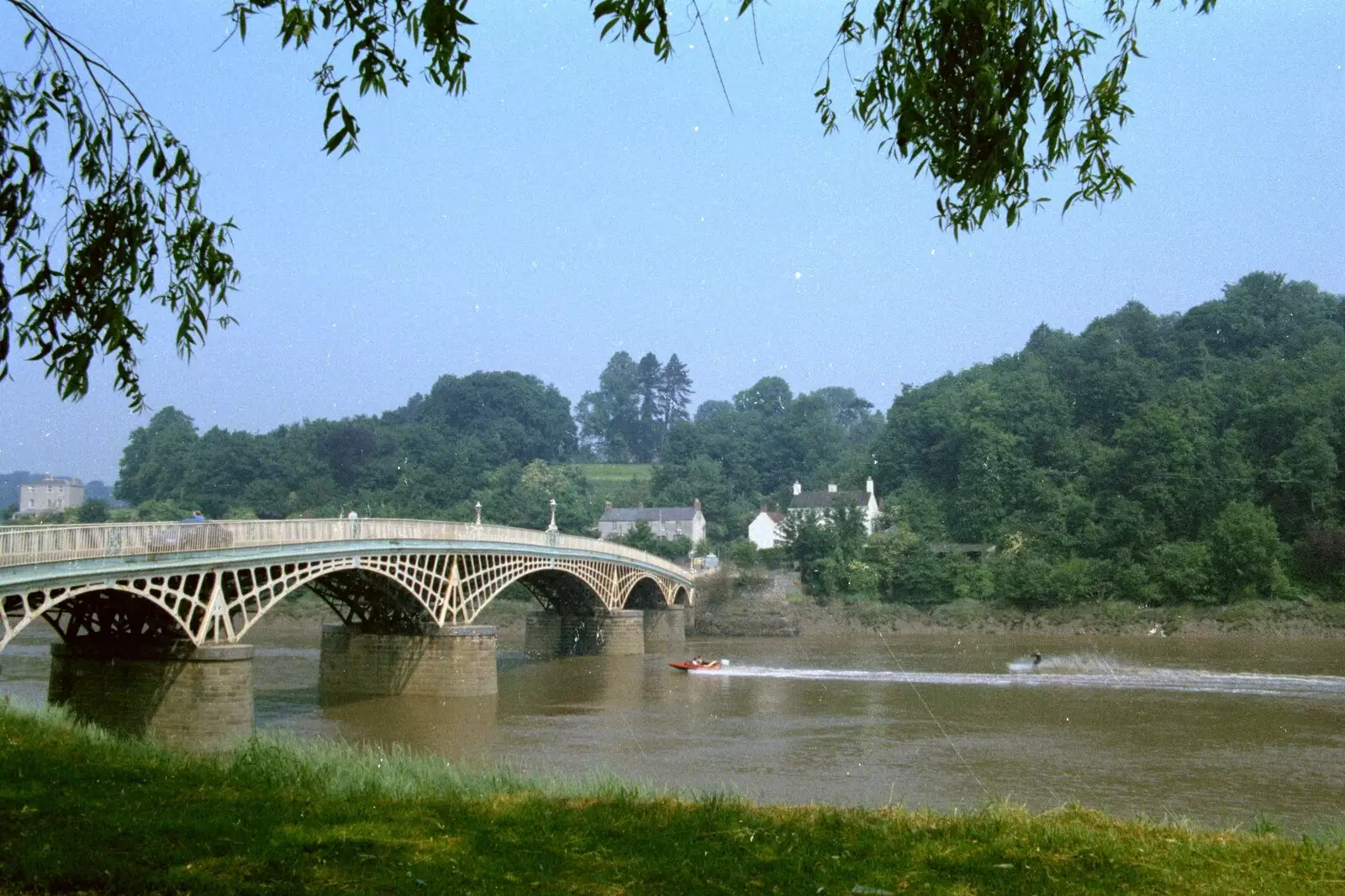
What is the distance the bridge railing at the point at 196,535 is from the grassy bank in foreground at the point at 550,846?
38.4 feet

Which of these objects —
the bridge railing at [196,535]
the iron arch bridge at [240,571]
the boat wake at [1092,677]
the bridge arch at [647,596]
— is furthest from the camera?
the bridge arch at [647,596]

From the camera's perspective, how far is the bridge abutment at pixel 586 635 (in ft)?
202

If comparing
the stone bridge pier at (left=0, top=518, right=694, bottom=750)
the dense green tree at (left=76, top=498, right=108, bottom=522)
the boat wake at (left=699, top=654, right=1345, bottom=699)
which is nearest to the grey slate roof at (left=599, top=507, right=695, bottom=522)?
the dense green tree at (left=76, top=498, right=108, bottom=522)

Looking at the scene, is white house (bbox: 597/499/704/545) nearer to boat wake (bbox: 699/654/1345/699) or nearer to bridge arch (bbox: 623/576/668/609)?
bridge arch (bbox: 623/576/668/609)

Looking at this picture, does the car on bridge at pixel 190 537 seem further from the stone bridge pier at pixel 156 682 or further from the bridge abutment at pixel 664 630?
the bridge abutment at pixel 664 630

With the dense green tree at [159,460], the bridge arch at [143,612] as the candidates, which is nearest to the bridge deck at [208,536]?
the bridge arch at [143,612]

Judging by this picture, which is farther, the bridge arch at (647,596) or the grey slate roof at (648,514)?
the grey slate roof at (648,514)

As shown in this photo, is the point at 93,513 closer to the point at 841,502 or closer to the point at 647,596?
the point at 647,596

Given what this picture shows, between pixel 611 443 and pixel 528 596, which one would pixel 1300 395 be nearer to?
pixel 528 596

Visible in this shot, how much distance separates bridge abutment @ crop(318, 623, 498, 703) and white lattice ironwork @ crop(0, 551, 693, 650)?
1063 millimetres

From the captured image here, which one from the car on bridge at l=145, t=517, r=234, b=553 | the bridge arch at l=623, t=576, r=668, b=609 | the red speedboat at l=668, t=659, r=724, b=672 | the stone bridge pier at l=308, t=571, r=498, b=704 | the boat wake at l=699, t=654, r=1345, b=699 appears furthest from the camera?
the bridge arch at l=623, t=576, r=668, b=609

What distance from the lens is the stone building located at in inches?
5261

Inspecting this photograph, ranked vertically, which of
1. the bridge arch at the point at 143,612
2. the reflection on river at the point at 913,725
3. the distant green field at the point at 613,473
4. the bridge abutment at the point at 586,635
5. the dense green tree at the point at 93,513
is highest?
the distant green field at the point at 613,473

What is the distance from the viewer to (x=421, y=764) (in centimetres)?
1605
